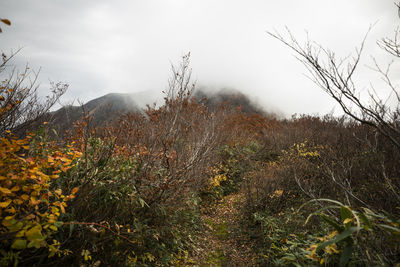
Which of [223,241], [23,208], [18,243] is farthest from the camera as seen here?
[223,241]

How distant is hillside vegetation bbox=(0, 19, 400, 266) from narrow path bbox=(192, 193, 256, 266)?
0.11 ft

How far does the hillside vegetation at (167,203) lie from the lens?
4.81 feet

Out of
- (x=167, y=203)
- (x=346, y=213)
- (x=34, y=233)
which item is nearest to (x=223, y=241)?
(x=167, y=203)

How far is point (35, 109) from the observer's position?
19.2ft

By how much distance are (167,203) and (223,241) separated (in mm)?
2322

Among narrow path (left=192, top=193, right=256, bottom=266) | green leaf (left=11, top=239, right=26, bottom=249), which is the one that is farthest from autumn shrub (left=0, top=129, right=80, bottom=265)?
narrow path (left=192, top=193, right=256, bottom=266)

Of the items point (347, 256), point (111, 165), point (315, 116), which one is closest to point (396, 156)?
point (347, 256)

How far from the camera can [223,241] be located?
469 cm

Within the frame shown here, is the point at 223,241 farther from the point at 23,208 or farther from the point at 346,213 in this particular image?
the point at 23,208

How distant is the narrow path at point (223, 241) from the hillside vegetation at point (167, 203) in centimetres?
3

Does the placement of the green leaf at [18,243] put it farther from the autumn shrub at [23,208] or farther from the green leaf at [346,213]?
the green leaf at [346,213]

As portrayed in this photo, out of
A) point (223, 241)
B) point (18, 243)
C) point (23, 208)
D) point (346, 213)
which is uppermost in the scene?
point (23, 208)

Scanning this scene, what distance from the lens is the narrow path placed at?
3900 mm

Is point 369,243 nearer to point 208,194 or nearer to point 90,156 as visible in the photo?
point 90,156
